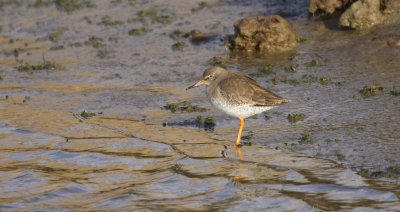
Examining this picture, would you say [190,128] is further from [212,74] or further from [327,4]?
[327,4]

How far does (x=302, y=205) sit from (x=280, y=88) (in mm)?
4185

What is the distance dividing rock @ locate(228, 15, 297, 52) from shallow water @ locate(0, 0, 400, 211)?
28cm

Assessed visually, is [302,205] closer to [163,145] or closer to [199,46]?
[163,145]

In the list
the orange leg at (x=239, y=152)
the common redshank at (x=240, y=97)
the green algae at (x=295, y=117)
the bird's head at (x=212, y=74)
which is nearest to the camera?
the orange leg at (x=239, y=152)

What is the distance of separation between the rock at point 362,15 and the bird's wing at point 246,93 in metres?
3.75

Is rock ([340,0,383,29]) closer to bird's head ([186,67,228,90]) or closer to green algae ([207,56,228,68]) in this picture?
green algae ([207,56,228,68])

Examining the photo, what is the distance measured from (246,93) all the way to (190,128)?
110 cm

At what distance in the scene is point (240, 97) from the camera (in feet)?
33.3

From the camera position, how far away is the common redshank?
1008cm

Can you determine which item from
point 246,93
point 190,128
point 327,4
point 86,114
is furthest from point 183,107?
point 327,4

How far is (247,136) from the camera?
10.4m

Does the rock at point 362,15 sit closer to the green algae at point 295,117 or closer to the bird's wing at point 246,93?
the green algae at point 295,117

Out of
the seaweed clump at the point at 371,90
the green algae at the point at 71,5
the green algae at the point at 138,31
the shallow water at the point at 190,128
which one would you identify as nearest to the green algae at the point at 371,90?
the seaweed clump at the point at 371,90

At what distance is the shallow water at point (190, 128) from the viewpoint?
860cm
